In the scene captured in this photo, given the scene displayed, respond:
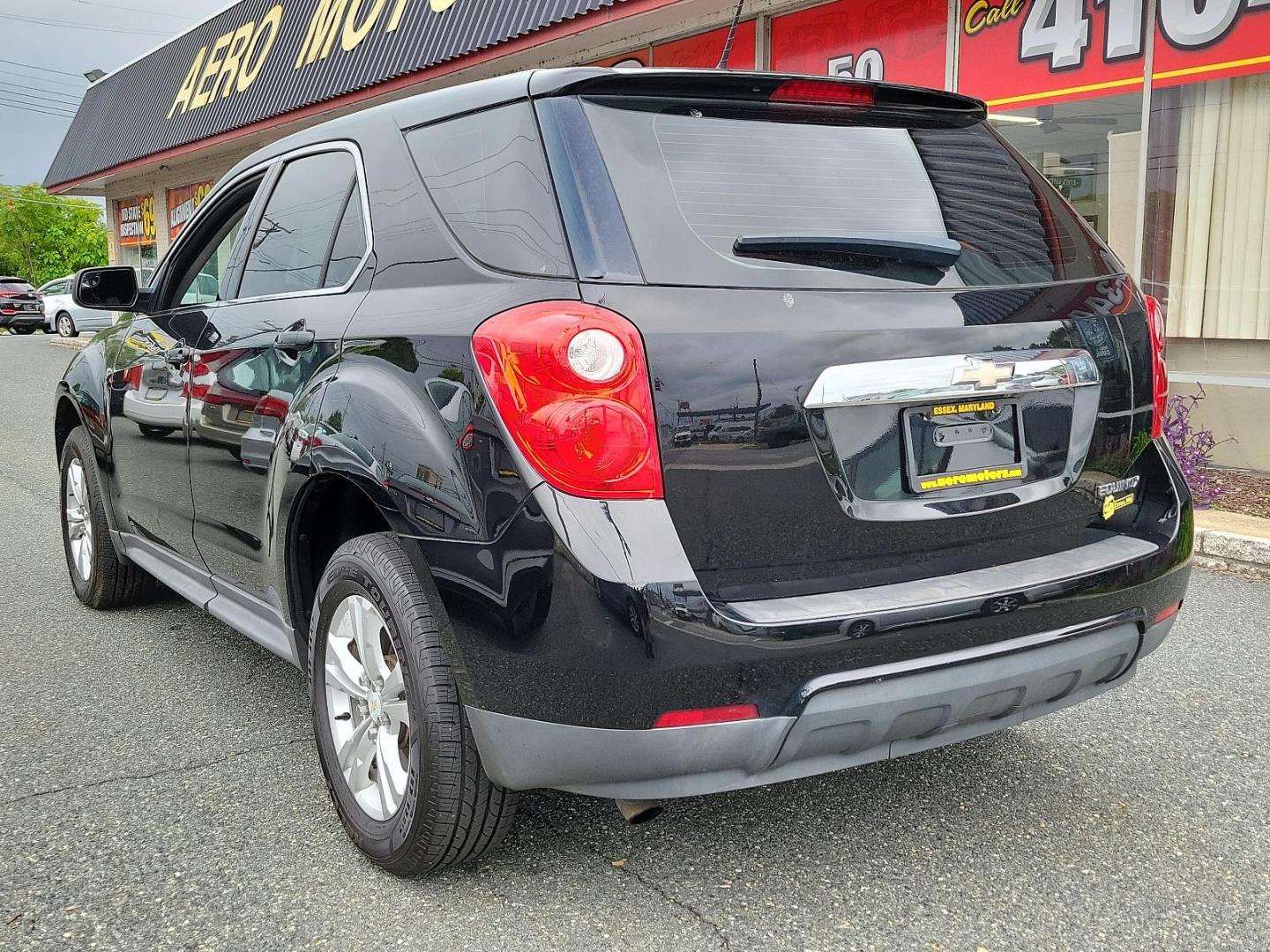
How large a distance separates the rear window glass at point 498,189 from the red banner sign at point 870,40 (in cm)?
736

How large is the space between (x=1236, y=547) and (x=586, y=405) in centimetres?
452

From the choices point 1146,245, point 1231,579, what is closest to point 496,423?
point 1231,579

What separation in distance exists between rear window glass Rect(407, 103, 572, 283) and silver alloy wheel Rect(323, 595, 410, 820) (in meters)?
0.84

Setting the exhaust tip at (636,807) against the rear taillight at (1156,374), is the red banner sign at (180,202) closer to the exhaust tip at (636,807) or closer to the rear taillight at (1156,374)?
the rear taillight at (1156,374)

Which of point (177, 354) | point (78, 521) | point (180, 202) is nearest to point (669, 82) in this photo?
point (177, 354)

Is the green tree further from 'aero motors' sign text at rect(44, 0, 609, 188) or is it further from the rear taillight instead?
the rear taillight

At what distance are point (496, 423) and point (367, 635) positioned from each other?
736 mm

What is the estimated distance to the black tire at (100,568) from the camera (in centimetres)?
461

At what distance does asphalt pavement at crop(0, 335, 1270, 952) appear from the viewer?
2416mm

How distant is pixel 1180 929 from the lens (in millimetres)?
2396

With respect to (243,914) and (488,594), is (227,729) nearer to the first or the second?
(243,914)

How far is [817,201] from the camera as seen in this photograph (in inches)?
97.9

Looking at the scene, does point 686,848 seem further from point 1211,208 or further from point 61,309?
point 61,309

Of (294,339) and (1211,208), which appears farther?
(1211,208)
